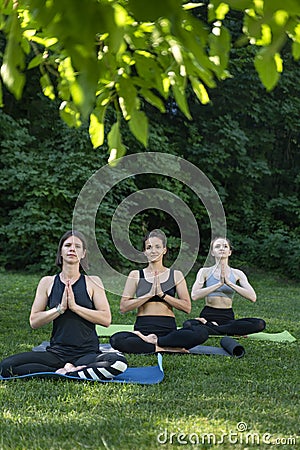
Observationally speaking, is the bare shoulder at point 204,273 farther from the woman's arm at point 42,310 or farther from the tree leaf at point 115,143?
the tree leaf at point 115,143

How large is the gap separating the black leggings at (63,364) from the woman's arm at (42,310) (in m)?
0.20

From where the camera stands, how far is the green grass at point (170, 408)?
103 inches

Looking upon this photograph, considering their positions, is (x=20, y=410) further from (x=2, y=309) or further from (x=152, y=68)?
(x=2, y=309)

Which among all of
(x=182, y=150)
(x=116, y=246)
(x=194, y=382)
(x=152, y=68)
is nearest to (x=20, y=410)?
(x=194, y=382)

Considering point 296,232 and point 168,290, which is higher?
point 168,290

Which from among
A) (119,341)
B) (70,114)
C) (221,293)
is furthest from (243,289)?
(70,114)

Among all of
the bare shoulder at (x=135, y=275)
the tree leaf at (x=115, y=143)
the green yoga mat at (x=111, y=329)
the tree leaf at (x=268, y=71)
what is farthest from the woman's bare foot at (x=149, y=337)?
the tree leaf at (x=268, y=71)

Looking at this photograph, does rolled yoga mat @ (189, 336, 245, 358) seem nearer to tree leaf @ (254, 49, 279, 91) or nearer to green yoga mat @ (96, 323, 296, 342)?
green yoga mat @ (96, 323, 296, 342)

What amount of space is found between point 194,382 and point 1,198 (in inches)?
366

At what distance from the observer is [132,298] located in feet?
16.2

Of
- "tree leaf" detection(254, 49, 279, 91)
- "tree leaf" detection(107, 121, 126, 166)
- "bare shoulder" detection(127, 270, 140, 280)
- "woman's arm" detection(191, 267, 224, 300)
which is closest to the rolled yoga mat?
"woman's arm" detection(191, 267, 224, 300)

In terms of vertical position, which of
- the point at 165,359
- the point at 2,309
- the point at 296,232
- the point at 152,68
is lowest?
the point at 296,232

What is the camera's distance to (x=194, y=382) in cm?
370

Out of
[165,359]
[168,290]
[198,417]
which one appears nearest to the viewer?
[198,417]
